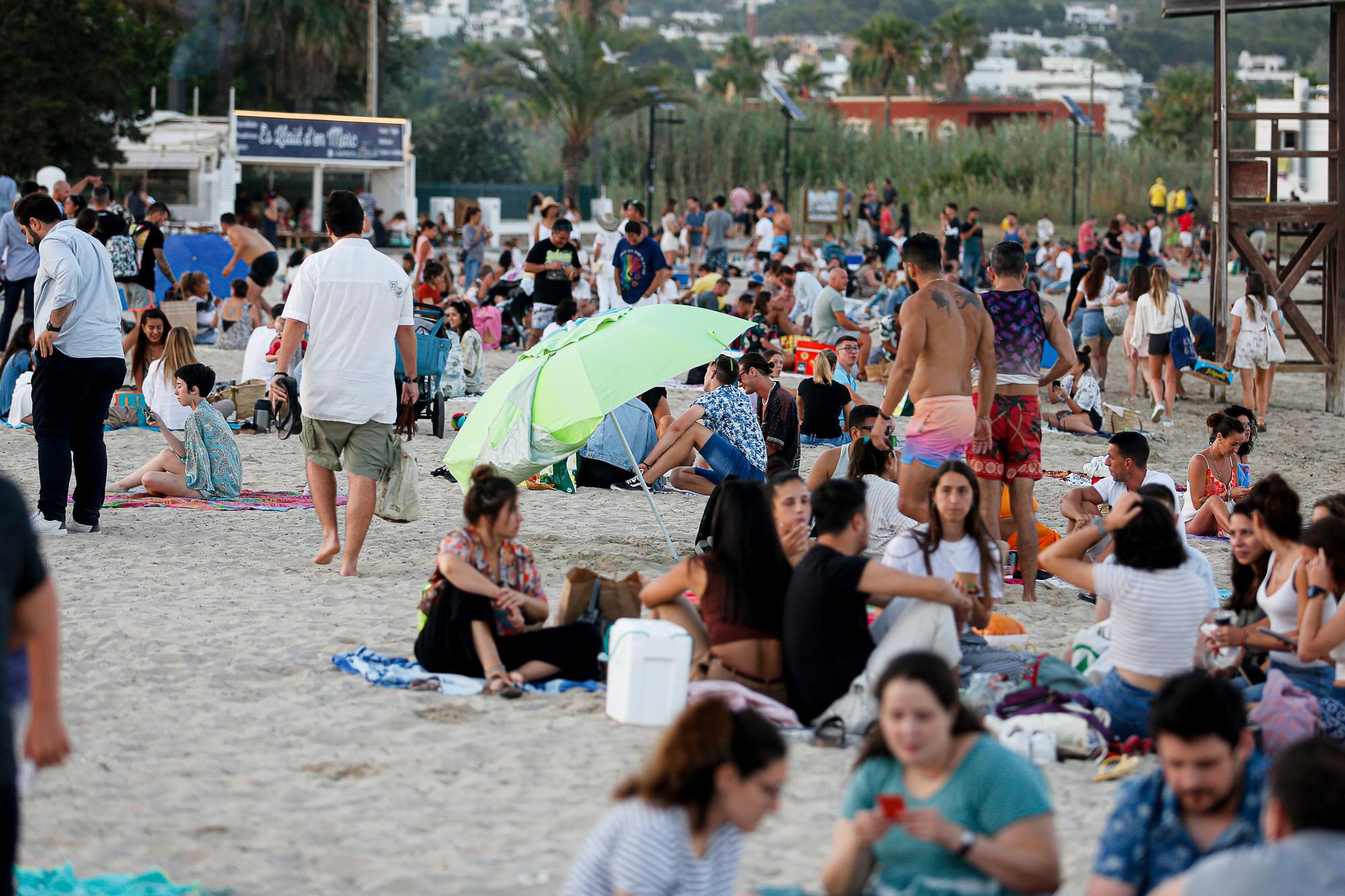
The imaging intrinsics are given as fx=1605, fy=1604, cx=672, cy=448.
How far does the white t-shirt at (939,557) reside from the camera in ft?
19.8

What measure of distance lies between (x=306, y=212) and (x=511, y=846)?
32.1m

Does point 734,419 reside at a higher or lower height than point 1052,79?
lower

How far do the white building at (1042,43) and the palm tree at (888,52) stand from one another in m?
101

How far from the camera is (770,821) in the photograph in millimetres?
4645

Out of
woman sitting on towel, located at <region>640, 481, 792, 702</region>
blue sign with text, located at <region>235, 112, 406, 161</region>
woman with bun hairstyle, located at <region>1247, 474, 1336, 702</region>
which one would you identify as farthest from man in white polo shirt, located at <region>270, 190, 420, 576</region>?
blue sign with text, located at <region>235, 112, 406, 161</region>

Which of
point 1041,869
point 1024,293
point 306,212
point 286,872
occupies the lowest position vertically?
point 286,872

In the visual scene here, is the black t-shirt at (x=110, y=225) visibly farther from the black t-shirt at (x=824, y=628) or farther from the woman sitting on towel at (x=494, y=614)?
the black t-shirt at (x=824, y=628)

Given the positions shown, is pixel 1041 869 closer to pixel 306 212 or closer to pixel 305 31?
pixel 306 212

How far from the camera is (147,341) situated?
35.3 feet

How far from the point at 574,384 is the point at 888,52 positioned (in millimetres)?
76455

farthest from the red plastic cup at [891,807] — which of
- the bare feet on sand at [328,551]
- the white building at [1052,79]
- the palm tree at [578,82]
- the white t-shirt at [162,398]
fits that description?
the white building at [1052,79]

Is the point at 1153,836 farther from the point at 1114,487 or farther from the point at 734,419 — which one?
the point at 734,419

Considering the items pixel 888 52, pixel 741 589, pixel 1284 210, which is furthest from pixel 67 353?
pixel 888 52

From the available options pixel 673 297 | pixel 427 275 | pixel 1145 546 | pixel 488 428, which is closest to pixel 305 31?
pixel 673 297
